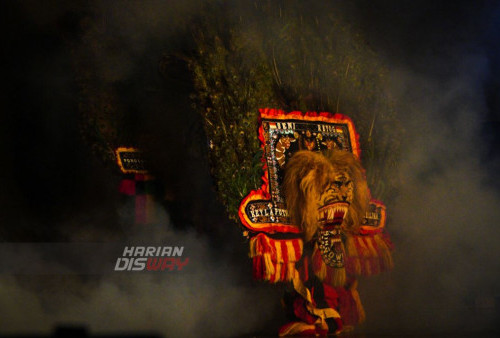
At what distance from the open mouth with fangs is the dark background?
562 mm

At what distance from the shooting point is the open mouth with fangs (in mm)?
4086

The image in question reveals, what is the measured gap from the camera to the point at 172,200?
12.7 feet

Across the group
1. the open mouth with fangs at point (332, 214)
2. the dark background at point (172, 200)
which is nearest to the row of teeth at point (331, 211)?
the open mouth with fangs at point (332, 214)

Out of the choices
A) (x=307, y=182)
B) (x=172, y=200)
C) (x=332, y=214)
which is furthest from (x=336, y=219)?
(x=172, y=200)

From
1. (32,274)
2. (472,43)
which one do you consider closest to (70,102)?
(32,274)

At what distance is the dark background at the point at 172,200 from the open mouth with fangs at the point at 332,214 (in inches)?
22.1

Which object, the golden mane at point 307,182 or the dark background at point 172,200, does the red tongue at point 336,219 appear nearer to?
the golden mane at point 307,182

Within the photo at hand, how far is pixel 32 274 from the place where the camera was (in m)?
3.56

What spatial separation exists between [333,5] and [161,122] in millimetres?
1810

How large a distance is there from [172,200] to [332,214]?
3.78 ft

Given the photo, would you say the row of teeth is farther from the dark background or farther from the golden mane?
the dark background

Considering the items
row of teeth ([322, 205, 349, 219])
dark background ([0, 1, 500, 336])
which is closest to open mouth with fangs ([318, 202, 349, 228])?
row of teeth ([322, 205, 349, 219])

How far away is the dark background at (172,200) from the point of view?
361cm

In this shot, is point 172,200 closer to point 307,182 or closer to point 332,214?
point 307,182
